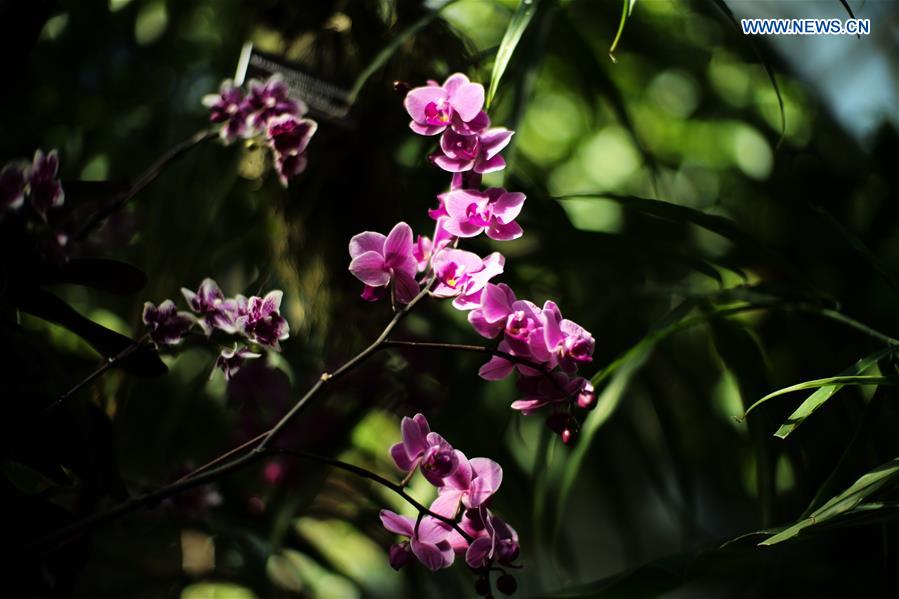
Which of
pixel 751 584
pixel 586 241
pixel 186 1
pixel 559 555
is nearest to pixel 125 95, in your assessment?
pixel 186 1

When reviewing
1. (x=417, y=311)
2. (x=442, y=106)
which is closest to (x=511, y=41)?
(x=442, y=106)

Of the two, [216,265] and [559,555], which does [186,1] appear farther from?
[559,555]

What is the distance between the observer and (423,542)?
400 millimetres

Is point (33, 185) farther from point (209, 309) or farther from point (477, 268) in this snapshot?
point (477, 268)

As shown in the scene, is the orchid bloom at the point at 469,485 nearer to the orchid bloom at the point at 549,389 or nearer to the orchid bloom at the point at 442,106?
the orchid bloom at the point at 549,389

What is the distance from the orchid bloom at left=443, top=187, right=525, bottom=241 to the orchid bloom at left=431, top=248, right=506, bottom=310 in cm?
1

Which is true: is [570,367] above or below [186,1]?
above

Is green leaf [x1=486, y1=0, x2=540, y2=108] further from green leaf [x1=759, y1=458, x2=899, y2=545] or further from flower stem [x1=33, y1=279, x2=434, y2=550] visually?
green leaf [x1=759, y1=458, x2=899, y2=545]

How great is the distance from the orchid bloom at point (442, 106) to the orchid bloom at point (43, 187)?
191mm

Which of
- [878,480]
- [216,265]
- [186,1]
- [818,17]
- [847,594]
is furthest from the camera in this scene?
[186,1]

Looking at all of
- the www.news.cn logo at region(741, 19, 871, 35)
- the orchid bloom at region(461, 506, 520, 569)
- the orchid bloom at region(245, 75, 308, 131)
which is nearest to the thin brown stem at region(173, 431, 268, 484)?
the orchid bloom at region(461, 506, 520, 569)

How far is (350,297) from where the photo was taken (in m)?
0.78

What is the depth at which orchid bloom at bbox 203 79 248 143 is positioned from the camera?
0.55 meters

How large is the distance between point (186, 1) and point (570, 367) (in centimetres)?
83
